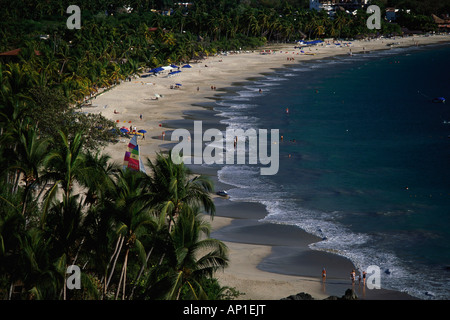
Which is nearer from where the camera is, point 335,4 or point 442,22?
point 442,22

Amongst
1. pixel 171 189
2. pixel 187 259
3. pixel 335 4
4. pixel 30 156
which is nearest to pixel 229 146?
pixel 30 156

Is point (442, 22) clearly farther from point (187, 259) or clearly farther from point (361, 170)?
point (187, 259)

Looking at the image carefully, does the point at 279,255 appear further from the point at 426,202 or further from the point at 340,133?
the point at 340,133

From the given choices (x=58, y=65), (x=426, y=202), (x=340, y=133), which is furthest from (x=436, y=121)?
(x=58, y=65)

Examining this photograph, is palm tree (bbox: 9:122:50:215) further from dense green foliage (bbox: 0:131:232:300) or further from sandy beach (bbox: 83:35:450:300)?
sandy beach (bbox: 83:35:450:300)

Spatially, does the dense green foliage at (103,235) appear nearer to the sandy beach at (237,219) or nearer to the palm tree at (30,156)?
the palm tree at (30,156)

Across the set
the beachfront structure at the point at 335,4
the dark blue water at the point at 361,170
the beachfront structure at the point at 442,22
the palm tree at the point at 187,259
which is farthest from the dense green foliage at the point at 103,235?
the beachfront structure at the point at 335,4

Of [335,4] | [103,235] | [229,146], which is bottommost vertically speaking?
[229,146]
